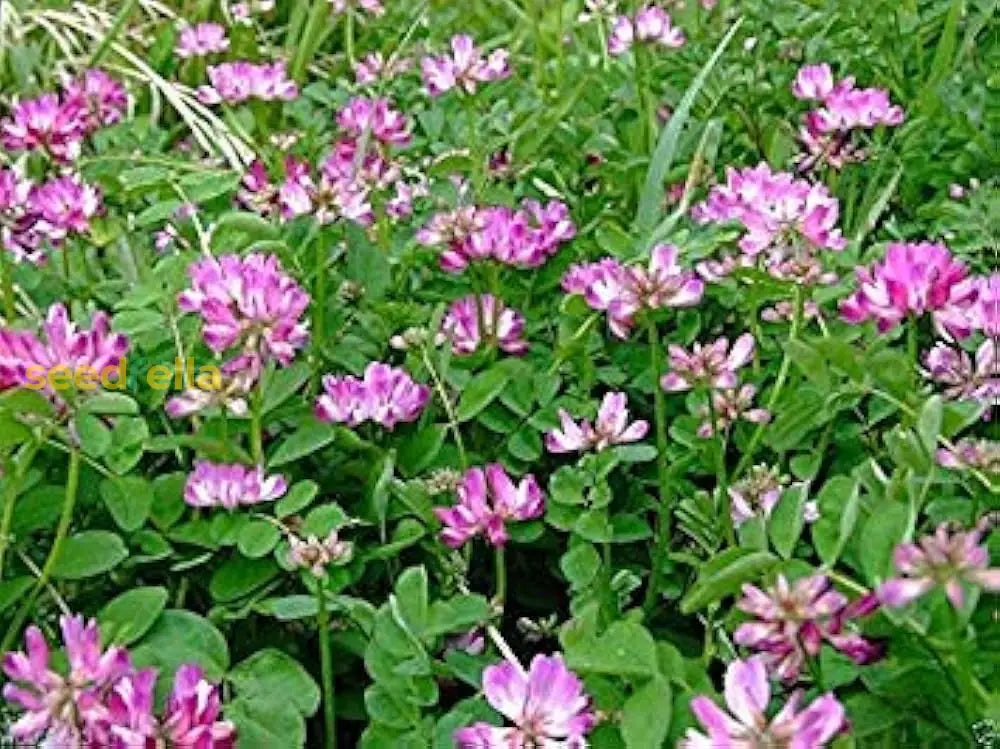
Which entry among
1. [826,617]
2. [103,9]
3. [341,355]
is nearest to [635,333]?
[341,355]

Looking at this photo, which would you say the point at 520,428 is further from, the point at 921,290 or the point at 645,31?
the point at 645,31

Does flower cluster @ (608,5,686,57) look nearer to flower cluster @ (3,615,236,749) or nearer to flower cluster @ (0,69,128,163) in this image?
flower cluster @ (0,69,128,163)

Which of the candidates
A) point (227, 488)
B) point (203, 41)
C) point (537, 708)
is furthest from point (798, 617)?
point (203, 41)

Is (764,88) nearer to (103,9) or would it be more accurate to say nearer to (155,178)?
(155,178)

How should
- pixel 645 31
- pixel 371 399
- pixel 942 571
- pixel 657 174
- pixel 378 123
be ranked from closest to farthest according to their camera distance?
pixel 942 571 < pixel 371 399 < pixel 657 174 < pixel 378 123 < pixel 645 31

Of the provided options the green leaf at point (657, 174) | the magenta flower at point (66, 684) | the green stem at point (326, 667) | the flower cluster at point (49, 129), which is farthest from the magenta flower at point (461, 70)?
the magenta flower at point (66, 684)

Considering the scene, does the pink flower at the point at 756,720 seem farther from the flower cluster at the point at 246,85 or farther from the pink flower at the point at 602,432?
the flower cluster at the point at 246,85
